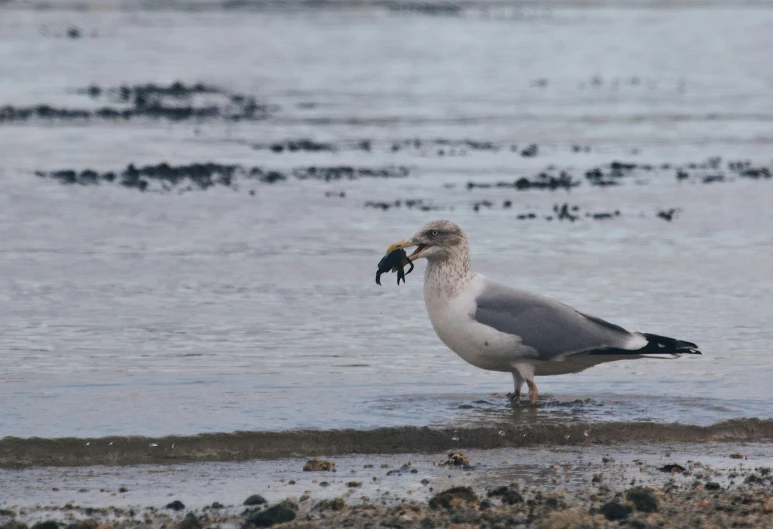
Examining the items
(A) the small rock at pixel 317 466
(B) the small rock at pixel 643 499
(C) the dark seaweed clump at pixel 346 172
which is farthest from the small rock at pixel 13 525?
(C) the dark seaweed clump at pixel 346 172

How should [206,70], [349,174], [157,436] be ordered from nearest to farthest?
[157,436] → [349,174] → [206,70]

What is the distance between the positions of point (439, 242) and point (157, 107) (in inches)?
841

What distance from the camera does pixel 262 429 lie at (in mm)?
7926

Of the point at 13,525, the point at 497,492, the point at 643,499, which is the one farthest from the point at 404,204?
the point at 13,525

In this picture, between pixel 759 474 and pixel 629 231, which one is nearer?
pixel 759 474

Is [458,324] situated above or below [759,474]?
above

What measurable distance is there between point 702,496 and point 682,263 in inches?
272

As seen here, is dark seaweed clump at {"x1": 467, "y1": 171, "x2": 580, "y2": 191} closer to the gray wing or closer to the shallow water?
the shallow water

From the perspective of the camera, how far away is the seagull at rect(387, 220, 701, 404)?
28.3ft

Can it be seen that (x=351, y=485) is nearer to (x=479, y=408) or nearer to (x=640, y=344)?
(x=479, y=408)

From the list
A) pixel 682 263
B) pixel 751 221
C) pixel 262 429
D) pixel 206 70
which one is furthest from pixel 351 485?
pixel 206 70

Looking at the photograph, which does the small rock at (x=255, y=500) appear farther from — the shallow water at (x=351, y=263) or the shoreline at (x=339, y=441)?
the shallow water at (x=351, y=263)

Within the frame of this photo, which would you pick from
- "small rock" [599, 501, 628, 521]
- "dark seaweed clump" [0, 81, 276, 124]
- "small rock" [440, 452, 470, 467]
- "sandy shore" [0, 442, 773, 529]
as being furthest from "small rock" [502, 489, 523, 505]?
"dark seaweed clump" [0, 81, 276, 124]

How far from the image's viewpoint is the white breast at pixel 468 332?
8.62 m
